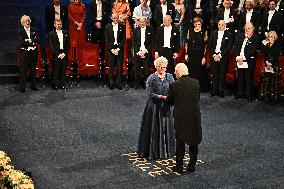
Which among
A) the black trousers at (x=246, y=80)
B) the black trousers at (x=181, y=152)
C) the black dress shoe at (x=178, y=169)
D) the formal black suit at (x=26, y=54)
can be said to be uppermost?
the formal black suit at (x=26, y=54)

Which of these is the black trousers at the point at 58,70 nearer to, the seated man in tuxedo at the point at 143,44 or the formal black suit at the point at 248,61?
the seated man in tuxedo at the point at 143,44

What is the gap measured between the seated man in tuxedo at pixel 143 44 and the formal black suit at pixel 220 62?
1493mm

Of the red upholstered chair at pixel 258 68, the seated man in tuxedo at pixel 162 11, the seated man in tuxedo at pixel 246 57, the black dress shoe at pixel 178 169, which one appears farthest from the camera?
the seated man in tuxedo at pixel 162 11

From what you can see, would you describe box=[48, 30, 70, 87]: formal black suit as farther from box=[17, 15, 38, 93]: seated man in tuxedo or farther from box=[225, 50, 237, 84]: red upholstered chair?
box=[225, 50, 237, 84]: red upholstered chair

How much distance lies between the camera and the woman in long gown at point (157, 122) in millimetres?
8453

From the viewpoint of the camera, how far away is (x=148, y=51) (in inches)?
523

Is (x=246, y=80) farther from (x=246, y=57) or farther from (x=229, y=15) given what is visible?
(x=229, y=15)

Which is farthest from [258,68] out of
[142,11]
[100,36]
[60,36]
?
[60,36]

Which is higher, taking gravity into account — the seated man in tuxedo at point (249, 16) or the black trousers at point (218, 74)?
the seated man in tuxedo at point (249, 16)

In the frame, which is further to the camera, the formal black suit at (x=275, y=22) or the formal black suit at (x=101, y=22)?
the formal black suit at (x=101, y=22)

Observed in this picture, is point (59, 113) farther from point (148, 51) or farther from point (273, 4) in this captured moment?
point (273, 4)

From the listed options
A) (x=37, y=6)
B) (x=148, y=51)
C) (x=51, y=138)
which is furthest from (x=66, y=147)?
(x=37, y=6)

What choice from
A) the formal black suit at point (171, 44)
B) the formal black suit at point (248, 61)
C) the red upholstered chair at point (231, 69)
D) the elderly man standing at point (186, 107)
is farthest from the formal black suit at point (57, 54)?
the elderly man standing at point (186, 107)

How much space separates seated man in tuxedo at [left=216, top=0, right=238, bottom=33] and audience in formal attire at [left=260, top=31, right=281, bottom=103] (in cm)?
117
